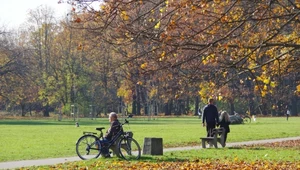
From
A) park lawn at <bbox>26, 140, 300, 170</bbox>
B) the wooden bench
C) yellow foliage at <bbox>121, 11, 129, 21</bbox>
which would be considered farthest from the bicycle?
yellow foliage at <bbox>121, 11, 129, 21</bbox>

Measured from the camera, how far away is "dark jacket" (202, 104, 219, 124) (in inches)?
1040

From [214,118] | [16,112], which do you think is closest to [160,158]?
[214,118]

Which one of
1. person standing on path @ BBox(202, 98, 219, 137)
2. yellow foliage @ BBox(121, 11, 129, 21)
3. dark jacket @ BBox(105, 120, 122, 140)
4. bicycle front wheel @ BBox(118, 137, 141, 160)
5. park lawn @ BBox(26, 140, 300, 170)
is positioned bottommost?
park lawn @ BBox(26, 140, 300, 170)

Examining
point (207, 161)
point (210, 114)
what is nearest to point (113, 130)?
point (207, 161)

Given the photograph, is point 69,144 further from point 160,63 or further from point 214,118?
point 160,63

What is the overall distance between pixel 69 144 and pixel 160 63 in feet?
44.4

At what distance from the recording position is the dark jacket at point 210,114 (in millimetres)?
26406

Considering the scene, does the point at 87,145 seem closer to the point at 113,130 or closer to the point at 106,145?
the point at 106,145

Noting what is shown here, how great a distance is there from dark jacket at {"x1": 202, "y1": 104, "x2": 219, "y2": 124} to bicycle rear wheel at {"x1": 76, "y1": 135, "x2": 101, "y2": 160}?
6.55m

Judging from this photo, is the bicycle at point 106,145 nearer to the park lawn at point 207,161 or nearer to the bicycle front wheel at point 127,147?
the bicycle front wheel at point 127,147

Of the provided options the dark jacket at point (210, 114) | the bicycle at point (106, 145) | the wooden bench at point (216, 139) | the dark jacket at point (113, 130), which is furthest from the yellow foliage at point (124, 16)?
the dark jacket at point (210, 114)

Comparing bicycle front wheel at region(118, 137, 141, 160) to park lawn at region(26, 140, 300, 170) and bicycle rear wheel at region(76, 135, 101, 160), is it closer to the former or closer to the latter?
park lawn at region(26, 140, 300, 170)

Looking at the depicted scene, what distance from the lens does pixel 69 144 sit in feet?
96.7

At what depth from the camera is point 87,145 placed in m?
21.0
